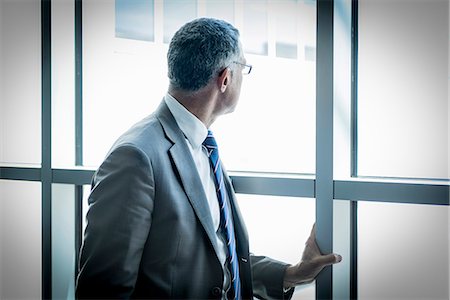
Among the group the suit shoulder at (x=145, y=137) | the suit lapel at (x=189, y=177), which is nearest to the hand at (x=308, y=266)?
the suit lapel at (x=189, y=177)

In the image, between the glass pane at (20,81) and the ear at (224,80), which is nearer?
the ear at (224,80)

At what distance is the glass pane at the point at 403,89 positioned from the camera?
144 centimetres

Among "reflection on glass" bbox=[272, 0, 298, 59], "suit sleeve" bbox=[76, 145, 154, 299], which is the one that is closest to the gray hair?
"suit sleeve" bbox=[76, 145, 154, 299]

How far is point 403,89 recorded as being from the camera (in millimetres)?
1489

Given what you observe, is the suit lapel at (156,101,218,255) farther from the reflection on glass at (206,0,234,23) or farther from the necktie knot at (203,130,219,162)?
the reflection on glass at (206,0,234,23)

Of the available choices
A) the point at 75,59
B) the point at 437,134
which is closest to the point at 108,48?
the point at 75,59

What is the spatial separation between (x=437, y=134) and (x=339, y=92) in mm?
320

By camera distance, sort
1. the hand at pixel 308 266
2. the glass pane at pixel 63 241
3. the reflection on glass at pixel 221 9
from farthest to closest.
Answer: the glass pane at pixel 63 241 → the reflection on glass at pixel 221 9 → the hand at pixel 308 266

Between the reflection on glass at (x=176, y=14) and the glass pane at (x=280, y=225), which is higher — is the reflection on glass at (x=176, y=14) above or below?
above

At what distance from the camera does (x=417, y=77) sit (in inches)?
57.7

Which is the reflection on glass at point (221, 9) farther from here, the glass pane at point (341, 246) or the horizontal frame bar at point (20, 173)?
the horizontal frame bar at point (20, 173)

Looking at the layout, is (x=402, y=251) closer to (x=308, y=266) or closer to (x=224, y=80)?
(x=308, y=266)

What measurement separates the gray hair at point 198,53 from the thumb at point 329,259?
0.64m

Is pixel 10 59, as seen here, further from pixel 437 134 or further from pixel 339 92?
pixel 437 134
